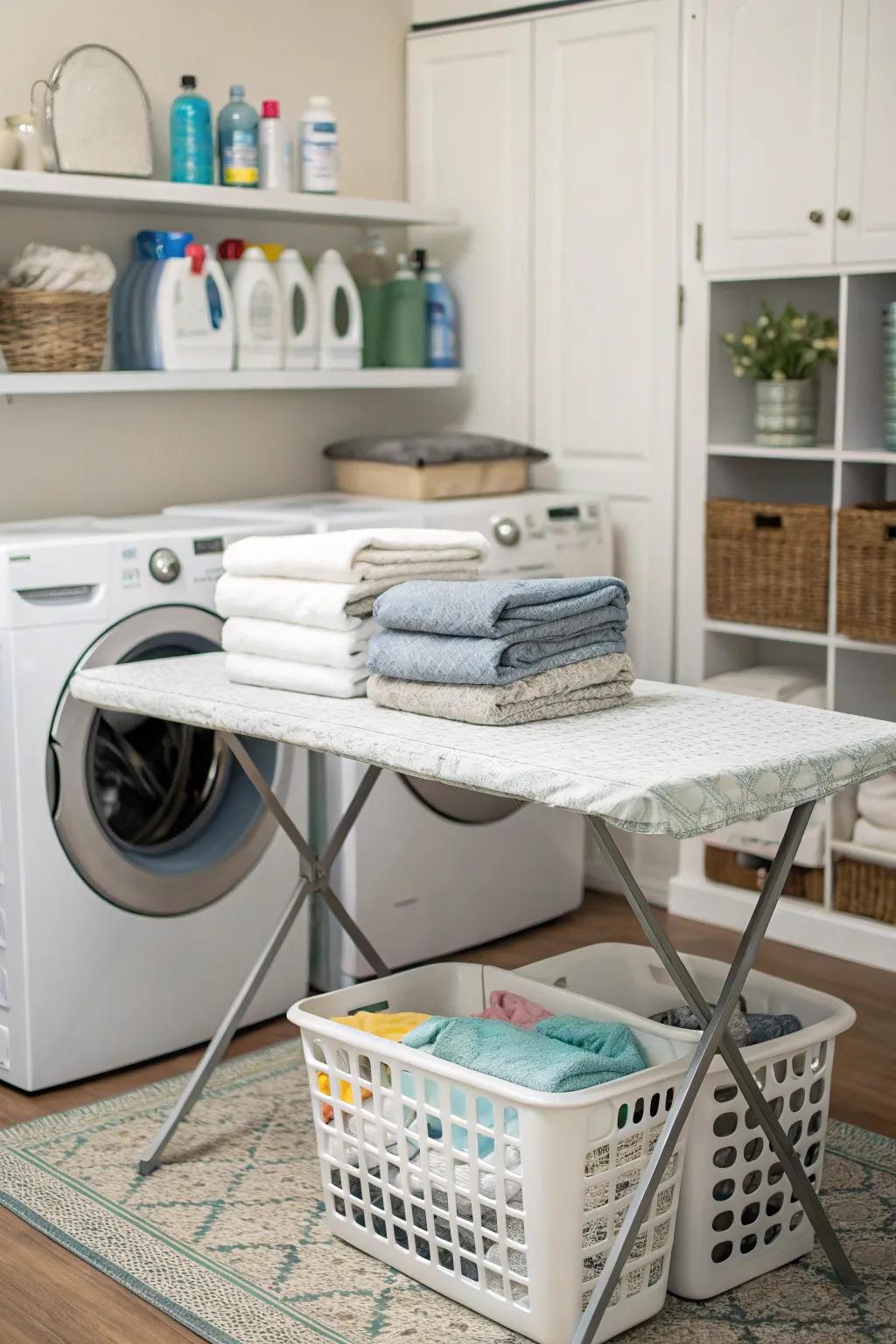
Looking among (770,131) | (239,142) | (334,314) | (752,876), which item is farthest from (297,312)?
(752,876)

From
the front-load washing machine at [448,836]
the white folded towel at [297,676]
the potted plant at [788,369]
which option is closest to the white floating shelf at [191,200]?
the front-load washing machine at [448,836]

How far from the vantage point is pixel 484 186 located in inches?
154

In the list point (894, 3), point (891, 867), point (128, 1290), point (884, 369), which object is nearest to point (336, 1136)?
point (128, 1290)

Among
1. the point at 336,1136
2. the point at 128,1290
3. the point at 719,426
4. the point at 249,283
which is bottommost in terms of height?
the point at 128,1290

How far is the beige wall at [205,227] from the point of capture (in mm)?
3330

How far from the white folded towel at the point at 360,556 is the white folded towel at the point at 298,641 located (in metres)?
0.07

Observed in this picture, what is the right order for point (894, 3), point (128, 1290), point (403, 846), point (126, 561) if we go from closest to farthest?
point (128, 1290) → point (126, 561) → point (894, 3) → point (403, 846)

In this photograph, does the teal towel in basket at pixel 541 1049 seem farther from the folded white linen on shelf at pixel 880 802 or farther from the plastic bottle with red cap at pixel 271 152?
the plastic bottle with red cap at pixel 271 152

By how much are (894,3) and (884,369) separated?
71 centimetres

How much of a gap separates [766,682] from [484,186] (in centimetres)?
138

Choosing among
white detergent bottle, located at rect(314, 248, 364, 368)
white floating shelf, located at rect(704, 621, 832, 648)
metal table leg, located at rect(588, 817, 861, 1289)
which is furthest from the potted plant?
metal table leg, located at rect(588, 817, 861, 1289)

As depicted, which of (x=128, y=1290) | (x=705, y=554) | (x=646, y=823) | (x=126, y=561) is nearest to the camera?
(x=646, y=823)

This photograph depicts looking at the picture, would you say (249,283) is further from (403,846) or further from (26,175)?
(403,846)

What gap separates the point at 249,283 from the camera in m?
3.47
